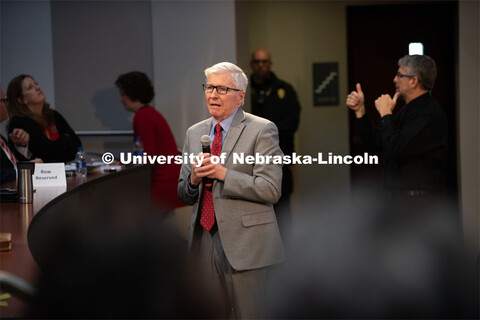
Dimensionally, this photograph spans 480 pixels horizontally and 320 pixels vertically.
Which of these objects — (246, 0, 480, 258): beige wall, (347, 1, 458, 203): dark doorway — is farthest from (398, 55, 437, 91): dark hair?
(246, 0, 480, 258): beige wall

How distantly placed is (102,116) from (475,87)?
3.11 metres

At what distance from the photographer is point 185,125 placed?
17.9 ft

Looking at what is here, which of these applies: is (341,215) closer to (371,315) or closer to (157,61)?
(157,61)

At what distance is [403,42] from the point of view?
5.84m

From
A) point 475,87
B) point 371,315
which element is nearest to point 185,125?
point 475,87

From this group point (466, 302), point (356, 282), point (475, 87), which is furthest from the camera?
point (475, 87)

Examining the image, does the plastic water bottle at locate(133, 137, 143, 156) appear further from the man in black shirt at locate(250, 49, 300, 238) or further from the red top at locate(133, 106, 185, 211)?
the man in black shirt at locate(250, 49, 300, 238)

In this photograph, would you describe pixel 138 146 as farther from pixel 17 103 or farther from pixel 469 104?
pixel 469 104

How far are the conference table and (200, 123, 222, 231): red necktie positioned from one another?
23.5 inches

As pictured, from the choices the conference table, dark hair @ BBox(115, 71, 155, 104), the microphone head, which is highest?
dark hair @ BBox(115, 71, 155, 104)

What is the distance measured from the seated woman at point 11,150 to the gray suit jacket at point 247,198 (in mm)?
1747

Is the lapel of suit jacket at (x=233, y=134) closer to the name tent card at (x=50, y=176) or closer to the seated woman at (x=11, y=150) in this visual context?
the name tent card at (x=50, y=176)

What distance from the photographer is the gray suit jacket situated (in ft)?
7.54

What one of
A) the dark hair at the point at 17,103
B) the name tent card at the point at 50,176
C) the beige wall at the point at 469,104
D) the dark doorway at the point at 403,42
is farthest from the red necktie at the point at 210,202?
the beige wall at the point at 469,104
